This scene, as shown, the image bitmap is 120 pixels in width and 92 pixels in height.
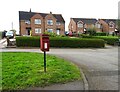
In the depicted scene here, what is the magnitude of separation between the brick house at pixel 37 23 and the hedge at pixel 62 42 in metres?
35.4

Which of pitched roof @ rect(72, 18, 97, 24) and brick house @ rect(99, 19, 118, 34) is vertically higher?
pitched roof @ rect(72, 18, 97, 24)

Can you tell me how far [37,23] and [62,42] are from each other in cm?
3880

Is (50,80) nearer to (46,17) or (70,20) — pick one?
(46,17)

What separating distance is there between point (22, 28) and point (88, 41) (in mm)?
38024

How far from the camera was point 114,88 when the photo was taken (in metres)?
7.94

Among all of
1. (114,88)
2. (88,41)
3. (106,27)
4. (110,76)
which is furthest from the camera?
(106,27)

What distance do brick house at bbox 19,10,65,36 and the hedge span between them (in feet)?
116

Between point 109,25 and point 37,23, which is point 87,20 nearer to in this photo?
point 109,25

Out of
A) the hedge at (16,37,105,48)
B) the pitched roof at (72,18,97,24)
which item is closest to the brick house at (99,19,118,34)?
the pitched roof at (72,18,97,24)

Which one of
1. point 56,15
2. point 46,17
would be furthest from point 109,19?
point 46,17

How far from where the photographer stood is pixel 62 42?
31156 millimetres

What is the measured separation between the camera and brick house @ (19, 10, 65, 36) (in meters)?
68.1

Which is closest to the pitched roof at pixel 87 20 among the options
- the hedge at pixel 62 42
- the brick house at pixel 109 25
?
the brick house at pixel 109 25

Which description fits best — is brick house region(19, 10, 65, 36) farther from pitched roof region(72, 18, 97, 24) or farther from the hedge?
the hedge
